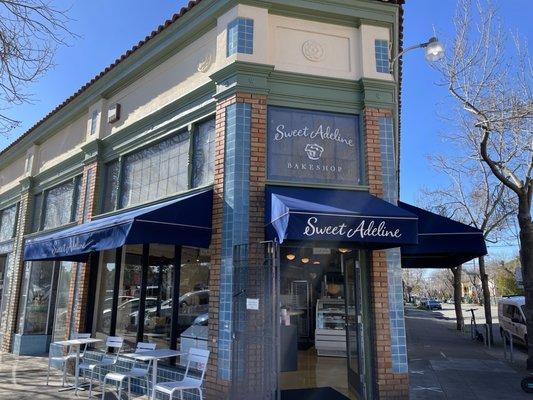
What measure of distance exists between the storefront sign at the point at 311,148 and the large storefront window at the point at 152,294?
183 centimetres

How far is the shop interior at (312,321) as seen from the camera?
8469mm

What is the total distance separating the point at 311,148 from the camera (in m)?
6.92

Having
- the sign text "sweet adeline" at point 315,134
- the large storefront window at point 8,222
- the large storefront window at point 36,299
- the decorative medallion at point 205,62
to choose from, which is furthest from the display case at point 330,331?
the large storefront window at point 8,222

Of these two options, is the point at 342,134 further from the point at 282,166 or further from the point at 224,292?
the point at 224,292

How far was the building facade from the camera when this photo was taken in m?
6.16

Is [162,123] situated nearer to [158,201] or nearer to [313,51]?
[158,201]

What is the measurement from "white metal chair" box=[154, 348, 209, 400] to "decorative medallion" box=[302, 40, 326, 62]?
4.72 metres

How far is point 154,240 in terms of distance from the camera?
19.6 feet

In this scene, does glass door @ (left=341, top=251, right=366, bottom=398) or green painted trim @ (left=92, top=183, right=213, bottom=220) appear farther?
green painted trim @ (left=92, top=183, right=213, bottom=220)

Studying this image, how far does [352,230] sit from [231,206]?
1.86 m

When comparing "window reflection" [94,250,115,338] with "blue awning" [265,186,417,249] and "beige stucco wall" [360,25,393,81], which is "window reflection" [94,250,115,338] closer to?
"blue awning" [265,186,417,249]

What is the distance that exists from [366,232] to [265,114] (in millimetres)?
2462

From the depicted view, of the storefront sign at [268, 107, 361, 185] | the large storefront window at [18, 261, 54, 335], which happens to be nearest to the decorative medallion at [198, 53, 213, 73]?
the storefront sign at [268, 107, 361, 185]

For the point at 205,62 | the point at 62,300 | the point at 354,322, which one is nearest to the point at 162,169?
the point at 205,62
